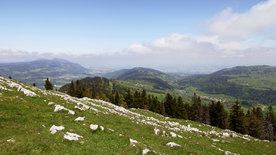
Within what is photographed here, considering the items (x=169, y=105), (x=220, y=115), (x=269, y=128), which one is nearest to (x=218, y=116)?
(x=220, y=115)

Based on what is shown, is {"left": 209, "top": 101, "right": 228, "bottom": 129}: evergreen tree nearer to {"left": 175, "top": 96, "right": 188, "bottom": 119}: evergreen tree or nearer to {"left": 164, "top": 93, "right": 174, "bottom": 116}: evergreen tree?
{"left": 175, "top": 96, "right": 188, "bottom": 119}: evergreen tree

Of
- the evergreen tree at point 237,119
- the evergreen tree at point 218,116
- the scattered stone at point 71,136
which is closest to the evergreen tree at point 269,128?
the evergreen tree at point 237,119

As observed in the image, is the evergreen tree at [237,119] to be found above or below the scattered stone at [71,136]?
below

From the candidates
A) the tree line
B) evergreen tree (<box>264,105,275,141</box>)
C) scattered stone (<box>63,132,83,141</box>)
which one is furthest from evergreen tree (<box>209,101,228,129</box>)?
scattered stone (<box>63,132,83,141</box>)

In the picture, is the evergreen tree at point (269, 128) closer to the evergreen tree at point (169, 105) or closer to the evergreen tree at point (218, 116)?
the evergreen tree at point (218, 116)

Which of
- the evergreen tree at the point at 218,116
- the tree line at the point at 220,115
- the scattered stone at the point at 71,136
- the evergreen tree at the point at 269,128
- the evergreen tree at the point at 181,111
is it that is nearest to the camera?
the scattered stone at the point at 71,136

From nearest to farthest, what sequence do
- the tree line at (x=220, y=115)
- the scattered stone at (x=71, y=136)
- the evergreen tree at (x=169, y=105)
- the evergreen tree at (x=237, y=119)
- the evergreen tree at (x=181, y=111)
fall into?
the scattered stone at (x=71, y=136)
the evergreen tree at (x=237, y=119)
the tree line at (x=220, y=115)
the evergreen tree at (x=181, y=111)
the evergreen tree at (x=169, y=105)

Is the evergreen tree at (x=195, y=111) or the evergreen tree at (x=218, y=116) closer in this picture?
the evergreen tree at (x=218, y=116)

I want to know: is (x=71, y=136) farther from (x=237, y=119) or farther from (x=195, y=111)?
(x=195, y=111)

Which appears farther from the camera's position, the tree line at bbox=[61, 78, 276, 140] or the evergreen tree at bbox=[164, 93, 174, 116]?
the evergreen tree at bbox=[164, 93, 174, 116]

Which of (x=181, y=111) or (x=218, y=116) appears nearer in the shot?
(x=218, y=116)

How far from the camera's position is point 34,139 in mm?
13398

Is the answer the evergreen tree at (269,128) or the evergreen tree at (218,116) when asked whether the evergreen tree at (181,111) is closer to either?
the evergreen tree at (218,116)

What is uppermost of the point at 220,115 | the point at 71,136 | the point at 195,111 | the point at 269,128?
the point at 71,136
